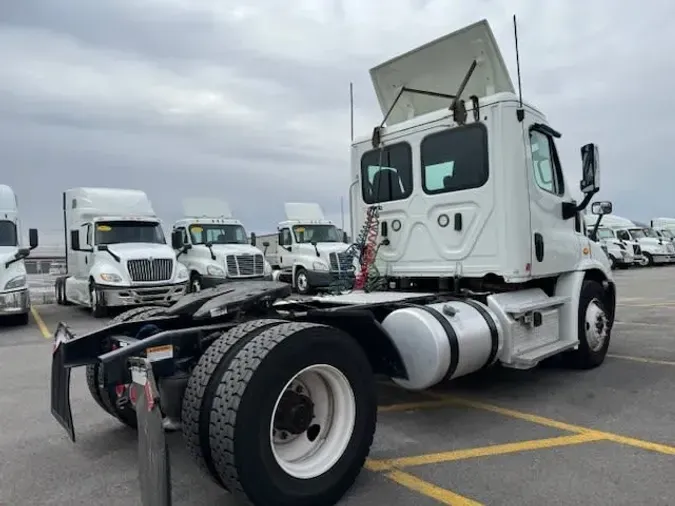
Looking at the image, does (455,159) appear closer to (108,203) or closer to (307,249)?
(108,203)

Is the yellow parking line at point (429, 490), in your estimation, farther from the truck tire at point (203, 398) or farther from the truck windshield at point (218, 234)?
the truck windshield at point (218, 234)

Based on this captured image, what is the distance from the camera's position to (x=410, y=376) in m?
4.51

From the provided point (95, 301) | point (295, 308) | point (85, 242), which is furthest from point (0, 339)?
point (295, 308)

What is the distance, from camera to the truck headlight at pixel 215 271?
16.7 m

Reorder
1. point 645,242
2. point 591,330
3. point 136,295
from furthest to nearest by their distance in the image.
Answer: point 645,242 → point 136,295 → point 591,330

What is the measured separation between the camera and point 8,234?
42.9 ft

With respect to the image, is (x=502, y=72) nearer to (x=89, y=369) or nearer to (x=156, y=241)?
(x=89, y=369)

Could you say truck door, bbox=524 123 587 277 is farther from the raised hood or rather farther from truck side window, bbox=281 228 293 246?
truck side window, bbox=281 228 293 246

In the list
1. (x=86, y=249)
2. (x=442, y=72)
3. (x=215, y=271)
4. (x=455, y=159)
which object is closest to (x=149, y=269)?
(x=86, y=249)

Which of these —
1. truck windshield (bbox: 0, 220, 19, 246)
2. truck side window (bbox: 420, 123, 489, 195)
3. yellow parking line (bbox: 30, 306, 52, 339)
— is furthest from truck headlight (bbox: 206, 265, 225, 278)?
truck side window (bbox: 420, 123, 489, 195)

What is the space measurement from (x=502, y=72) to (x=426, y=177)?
127 cm

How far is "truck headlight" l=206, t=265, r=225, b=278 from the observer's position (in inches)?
658

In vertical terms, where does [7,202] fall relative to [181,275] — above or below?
above

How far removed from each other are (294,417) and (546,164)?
4.13 meters
